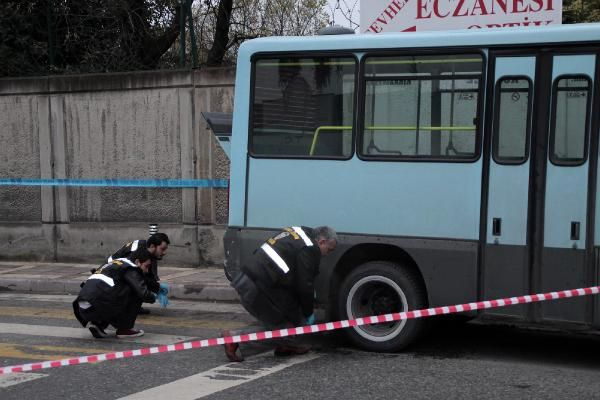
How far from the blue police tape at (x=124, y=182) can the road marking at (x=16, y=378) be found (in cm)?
599

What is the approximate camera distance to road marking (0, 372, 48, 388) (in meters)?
6.17

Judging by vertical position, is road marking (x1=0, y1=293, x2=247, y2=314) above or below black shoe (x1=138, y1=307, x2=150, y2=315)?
below

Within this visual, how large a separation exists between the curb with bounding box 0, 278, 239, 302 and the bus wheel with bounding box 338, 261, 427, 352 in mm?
3360

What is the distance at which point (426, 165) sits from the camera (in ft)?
22.3

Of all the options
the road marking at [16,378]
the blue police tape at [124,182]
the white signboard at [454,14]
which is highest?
the white signboard at [454,14]

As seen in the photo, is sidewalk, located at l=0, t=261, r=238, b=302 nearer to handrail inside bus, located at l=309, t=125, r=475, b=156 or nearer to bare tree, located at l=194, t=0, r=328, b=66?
handrail inside bus, located at l=309, t=125, r=475, b=156

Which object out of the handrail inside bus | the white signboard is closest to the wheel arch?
the handrail inside bus

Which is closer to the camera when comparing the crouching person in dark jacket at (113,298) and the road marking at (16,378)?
the road marking at (16,378)

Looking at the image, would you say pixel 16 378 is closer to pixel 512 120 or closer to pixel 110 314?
pixel 110 314

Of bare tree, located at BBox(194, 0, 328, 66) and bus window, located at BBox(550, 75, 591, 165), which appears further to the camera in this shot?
bare tree, located at BBox(194, 0, 328, 66)

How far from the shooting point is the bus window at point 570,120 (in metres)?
6.30

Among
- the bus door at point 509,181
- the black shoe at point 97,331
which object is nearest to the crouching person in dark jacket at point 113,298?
the black shoe at point 97,331

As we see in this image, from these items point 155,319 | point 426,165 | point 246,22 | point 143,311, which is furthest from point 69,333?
point 246,22

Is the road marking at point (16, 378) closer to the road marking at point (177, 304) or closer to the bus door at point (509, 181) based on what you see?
the road marking at point (177, 304)
